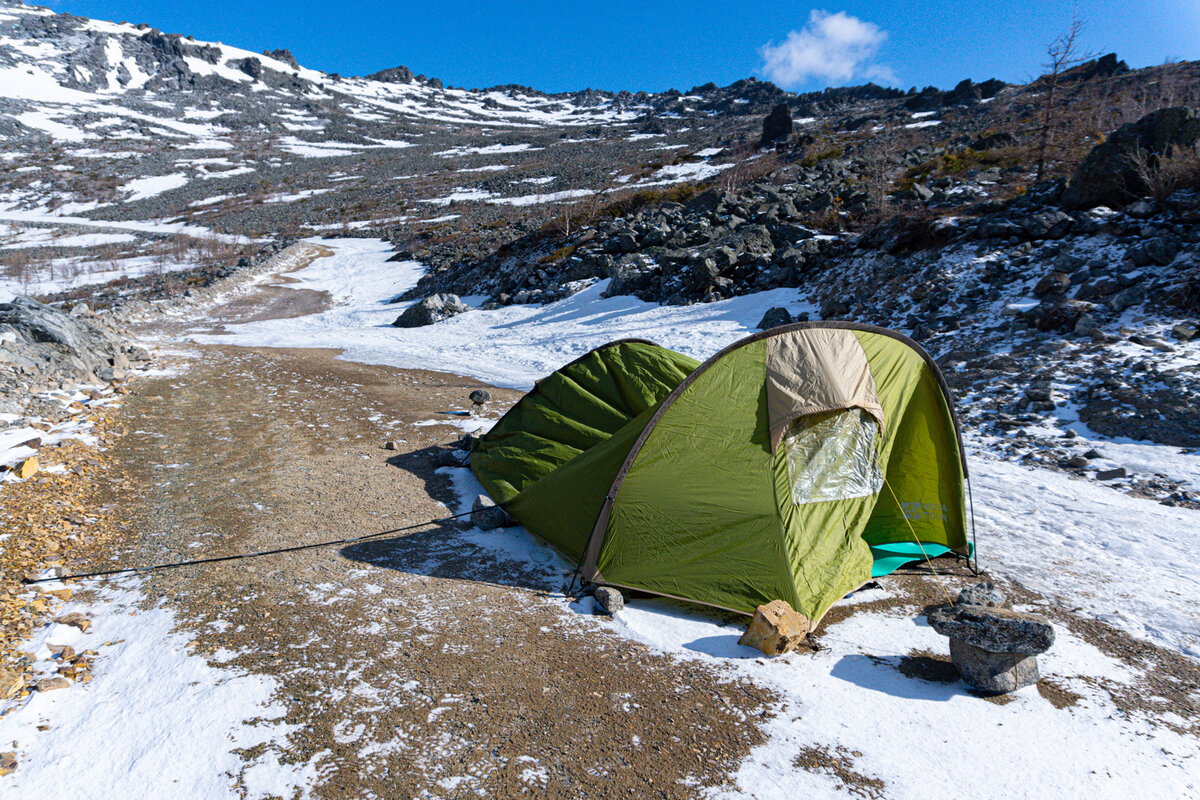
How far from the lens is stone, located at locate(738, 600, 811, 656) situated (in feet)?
14.1

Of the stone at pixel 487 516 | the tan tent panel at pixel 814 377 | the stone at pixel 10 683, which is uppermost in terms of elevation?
the tan tent panel at pixel 814 377

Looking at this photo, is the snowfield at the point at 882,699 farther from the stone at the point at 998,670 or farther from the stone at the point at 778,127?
the stone at the point at 778,127

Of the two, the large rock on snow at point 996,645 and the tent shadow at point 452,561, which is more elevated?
the large rock on snow at point 996,645

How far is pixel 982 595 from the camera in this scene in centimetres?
493

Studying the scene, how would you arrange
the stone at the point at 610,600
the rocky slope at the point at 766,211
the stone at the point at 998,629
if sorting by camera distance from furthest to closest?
the rocky slope at the point at 766,211, the stone at the point at 610,600, the stone at the point at 998,629

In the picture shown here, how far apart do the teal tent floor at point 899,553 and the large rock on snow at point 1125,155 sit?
14.2 metres

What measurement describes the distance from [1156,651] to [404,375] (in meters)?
13.3

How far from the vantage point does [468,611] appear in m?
4.79

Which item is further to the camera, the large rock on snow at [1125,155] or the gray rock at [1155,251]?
the large rock on snow at [1125,155]

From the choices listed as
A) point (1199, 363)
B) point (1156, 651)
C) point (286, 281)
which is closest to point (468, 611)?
point (1156, 651)

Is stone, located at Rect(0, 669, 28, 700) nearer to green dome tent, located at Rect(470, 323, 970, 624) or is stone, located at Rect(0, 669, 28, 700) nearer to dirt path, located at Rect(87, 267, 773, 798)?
dirt path, located at Rect(87, 267, 773, 798)

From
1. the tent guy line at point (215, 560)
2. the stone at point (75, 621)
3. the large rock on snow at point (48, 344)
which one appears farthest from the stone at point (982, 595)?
the large rock on snow at point (48, 344)

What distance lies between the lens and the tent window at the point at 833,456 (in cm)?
516

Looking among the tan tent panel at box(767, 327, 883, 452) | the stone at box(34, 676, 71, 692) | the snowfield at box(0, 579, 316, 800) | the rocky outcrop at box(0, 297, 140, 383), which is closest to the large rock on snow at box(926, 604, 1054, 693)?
the tan tent panel at box(767, 327, 883, 452)
